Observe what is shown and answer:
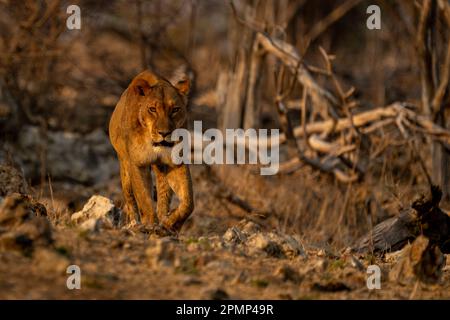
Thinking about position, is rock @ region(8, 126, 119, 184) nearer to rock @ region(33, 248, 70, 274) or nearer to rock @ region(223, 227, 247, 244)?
rock @ region(223, 227, 247, 244)

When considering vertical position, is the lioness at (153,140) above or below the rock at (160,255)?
above

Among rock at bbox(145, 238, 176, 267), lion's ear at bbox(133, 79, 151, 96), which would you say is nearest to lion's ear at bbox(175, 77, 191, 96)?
lion's ear at bbox(133, 79, 151, 96)

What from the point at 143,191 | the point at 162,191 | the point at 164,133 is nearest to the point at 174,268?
the point at 164,133

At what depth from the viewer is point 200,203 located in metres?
13.3

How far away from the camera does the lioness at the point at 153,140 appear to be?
790 centimetres

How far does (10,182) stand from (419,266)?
14.2 feet

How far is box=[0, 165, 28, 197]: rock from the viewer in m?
8.87

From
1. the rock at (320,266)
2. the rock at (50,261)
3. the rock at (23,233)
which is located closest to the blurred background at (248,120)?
the rock at (23,233)

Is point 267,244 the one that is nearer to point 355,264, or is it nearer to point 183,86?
point 355,264

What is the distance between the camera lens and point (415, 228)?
8852 mm

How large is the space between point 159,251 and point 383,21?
21.5 meters

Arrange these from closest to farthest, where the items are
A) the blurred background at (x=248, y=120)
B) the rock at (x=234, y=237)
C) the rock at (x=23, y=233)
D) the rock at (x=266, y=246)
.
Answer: the rock at (x=23, y=233), the rock at (x=266, y=246), the rock at (x=234, y=237), the blurred background at (x=248, y=120)

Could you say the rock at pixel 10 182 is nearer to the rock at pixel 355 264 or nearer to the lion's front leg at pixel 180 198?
the lion's front leg at pixel 180 198

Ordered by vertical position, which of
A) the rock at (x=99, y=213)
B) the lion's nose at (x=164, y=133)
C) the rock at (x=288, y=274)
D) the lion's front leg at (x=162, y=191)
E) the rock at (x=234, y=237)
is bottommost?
the rock at (x=288, y=274)
